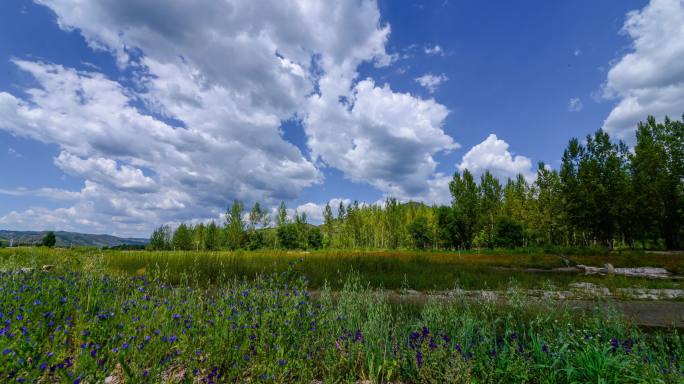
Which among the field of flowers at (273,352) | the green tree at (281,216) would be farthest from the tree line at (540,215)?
the field of flowers at (273,352)

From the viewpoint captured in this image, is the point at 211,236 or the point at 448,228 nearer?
the point at 448,228

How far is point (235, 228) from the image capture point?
54969 mm

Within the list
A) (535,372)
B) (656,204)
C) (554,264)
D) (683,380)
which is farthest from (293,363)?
(656,204)

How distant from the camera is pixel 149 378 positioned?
2.07 metres

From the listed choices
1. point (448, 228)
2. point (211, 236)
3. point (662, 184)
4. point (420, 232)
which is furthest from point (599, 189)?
point (211, 236)

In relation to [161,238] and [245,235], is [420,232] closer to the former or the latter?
[245,235]

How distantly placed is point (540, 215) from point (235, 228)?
50.8 m

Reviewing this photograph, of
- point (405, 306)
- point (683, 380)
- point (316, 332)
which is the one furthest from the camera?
point (405, 306)

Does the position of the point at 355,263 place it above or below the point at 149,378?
below

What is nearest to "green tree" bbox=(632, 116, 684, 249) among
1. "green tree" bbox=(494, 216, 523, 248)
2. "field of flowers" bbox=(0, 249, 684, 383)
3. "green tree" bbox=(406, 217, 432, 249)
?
"green tree" bbox=(494, 216, 523, 248)

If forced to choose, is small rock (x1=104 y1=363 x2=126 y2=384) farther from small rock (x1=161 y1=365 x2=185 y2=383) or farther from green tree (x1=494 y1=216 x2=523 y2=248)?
green tree (x1=494 y1=216 x2=523 y2=248)

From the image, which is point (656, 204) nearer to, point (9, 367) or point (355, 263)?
point (355, 263)

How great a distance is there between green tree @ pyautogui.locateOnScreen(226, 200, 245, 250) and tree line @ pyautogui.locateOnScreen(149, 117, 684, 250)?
187 millimetres

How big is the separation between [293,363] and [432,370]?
1.26 m
